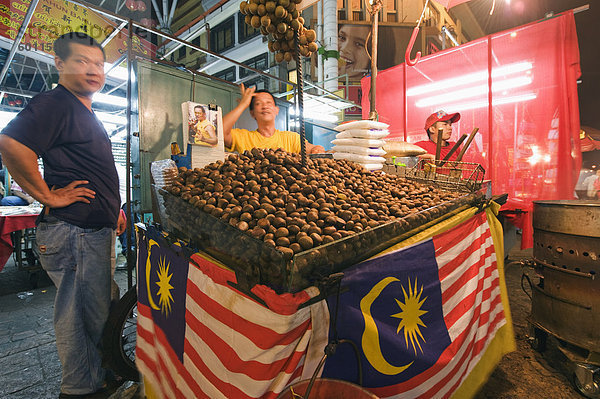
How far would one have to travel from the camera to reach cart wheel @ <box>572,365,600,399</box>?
1997mm

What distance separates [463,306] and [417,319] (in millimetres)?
595

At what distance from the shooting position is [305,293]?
3.10 feet

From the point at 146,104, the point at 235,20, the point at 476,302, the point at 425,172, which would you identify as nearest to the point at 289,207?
the point at 476,302

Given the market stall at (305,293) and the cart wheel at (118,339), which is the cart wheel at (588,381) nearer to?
the market stall at (305,293)

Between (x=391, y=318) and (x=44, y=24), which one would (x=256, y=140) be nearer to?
(x=391, y=318)

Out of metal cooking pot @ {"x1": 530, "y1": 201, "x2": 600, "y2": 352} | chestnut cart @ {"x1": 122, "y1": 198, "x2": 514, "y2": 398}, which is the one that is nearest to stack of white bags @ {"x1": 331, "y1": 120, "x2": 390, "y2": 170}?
chestnut cart @ {"x1": 122, "y1": 198, "x2": 514, "y2": 398}

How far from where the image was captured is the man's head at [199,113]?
2.44 meters

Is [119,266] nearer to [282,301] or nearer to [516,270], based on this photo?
[282,301]

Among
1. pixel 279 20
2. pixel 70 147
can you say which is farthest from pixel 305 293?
pixel 70 147

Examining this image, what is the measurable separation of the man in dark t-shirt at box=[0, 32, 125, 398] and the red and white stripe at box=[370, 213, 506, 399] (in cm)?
192

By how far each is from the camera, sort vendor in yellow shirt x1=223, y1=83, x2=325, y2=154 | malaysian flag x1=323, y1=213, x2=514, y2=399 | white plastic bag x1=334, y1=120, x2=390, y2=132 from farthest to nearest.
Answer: vendor in yellow shirt x1=223, y1=83, x2=325, y2=154
white plastic bag x1=334, y1=120, x2=390, y2=132
malaysian flag x1=323, y1=213, x2=514, y2=399

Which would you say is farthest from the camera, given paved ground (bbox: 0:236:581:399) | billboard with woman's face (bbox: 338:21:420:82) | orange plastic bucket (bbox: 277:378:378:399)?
billboard with woman's face (bbox: 338:21:420:82)

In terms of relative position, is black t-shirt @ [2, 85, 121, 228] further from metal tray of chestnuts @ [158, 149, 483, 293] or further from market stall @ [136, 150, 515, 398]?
metal tray of chestnuts @ [158, 149, 483, 293]

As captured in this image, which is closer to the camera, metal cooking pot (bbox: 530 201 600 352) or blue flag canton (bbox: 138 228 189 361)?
blue flag canton (bbox: 138 228 189 361)
